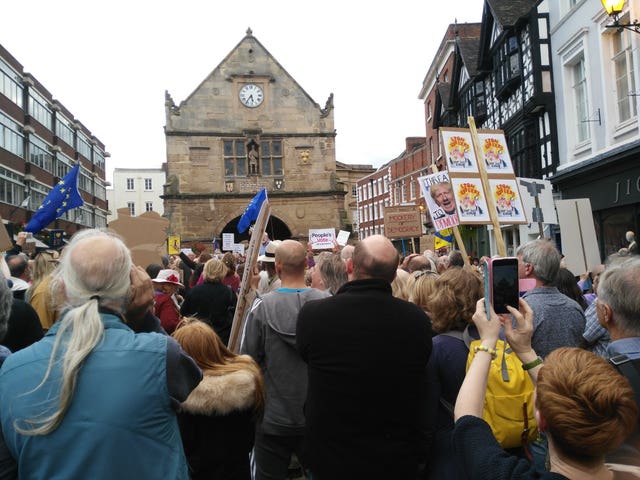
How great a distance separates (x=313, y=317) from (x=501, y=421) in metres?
1.11

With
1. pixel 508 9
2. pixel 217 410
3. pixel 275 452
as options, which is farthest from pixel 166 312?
pixel 508 9

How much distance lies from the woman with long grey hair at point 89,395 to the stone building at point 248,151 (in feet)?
105

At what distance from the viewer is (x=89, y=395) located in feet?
6.75

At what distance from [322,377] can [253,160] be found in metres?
32.5

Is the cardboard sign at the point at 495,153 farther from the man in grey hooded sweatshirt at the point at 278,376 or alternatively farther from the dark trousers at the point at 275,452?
the dark trousers at the point at 275,452

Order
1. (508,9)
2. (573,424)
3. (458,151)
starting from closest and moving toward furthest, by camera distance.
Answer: (573,424)
(458,151)
(508,9)

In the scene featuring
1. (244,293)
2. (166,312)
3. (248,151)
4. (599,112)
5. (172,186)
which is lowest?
(166,312)

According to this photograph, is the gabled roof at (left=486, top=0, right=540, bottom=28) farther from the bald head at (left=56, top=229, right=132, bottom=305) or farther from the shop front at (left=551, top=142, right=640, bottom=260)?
the bald head at (left=56, top=229, right=132, bottom=305)

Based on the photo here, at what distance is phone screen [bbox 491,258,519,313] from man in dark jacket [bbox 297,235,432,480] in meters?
0.68

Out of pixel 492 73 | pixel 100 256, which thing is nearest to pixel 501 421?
pixel 100 256

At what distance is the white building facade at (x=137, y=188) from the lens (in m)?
84.2

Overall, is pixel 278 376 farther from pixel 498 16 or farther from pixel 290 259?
pixel 498 16

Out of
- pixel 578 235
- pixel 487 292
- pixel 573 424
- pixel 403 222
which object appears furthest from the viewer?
pixel 403 222

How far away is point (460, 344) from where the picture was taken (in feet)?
10.5
